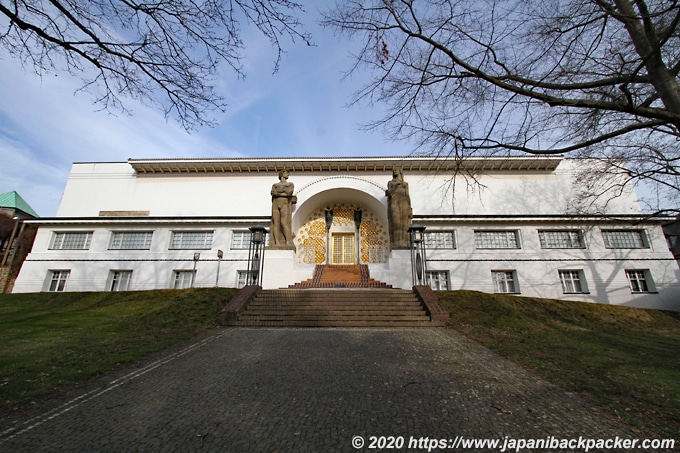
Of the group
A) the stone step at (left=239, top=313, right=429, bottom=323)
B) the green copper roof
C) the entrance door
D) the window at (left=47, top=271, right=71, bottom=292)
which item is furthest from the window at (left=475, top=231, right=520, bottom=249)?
the green copper roof

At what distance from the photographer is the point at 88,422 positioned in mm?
2854

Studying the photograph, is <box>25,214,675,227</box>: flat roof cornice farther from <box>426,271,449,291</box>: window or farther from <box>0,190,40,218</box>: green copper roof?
<box>0,190,40,218</box>: green copper roof

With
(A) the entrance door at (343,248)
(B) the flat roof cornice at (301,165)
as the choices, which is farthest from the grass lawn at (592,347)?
→ (B) the flat roof cornice at (301,165)

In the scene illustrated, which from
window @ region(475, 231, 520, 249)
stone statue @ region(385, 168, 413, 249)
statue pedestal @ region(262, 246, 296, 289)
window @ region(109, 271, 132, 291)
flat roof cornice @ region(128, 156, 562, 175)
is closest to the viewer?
statue pedestal @ region(262, 246, 296, 289)

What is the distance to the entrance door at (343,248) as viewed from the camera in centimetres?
1919

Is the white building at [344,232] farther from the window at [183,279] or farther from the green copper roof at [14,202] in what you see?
the green copper roof at [14,202]

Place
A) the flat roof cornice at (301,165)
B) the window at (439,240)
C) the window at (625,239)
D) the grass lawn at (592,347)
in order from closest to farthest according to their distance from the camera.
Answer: the grass lawn at (592,347)
the window at (625,239)
the window at (439,240)
the flat roof cornice at (301,165)

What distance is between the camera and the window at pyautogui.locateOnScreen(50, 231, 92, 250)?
17562 millimetres

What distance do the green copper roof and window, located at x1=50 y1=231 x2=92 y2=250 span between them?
21.7 meters

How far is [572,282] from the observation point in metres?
16.0

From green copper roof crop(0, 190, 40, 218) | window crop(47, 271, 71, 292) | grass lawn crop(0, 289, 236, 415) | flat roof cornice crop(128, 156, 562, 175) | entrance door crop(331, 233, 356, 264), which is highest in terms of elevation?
green copper roof crop(0, 190, 40, 218)

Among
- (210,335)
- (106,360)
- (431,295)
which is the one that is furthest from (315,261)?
(106,360)

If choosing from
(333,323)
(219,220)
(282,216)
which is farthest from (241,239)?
(333,323)

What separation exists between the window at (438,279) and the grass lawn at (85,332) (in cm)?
1085
